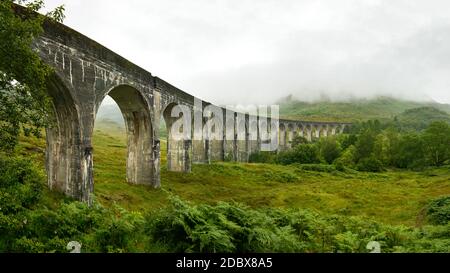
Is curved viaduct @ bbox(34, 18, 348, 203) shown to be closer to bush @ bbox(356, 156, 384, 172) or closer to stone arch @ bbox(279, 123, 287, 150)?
bush @ bbox(356, 156, 384, 172)

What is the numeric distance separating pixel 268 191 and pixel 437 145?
3732cm

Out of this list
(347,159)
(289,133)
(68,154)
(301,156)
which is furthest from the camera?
(289,133)

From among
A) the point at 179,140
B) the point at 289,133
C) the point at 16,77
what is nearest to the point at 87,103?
the point at 16,77

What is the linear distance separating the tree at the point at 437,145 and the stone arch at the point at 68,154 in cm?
5697

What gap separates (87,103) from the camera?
18906 mm

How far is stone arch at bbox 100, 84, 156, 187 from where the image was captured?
2784 centimetres

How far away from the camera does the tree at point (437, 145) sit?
57250 millimetres

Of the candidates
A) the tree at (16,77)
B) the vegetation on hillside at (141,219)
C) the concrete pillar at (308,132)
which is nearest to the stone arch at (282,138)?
the concrete pillar at (308,132)

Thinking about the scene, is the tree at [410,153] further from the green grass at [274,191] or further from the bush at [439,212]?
the bush at [439,212]

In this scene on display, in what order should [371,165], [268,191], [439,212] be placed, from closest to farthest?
[439,212]
[268,191]
[371,165]

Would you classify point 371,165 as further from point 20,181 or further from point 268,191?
point 20,181

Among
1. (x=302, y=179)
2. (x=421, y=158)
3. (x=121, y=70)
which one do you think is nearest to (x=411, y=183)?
(x=302, y=179)

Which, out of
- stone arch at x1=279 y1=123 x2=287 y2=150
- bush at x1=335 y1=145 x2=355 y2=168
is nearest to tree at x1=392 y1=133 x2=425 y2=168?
bush at x1=335 y1=145 x2=355 y2=168
